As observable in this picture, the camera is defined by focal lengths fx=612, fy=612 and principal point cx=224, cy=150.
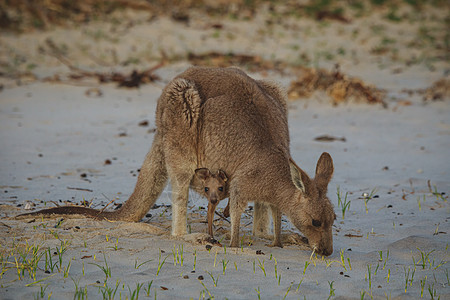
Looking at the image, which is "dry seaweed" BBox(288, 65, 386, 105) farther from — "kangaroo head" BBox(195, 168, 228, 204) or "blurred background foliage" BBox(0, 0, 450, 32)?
"kangaroo head" BBox(195, 168, 228, 204)

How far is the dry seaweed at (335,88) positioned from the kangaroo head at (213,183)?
6084 millimetres

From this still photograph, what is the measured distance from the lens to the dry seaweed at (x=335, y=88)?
1040cm

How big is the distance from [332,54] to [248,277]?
10.6m

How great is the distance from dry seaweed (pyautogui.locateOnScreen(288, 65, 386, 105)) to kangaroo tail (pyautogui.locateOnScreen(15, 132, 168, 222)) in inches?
234

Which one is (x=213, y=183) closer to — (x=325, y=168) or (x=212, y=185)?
(x=212, y=185)

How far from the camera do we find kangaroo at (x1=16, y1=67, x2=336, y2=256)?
430cm

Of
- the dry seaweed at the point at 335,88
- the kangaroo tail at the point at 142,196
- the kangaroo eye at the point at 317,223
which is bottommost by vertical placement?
the kangaroo eye at the point at 317,223

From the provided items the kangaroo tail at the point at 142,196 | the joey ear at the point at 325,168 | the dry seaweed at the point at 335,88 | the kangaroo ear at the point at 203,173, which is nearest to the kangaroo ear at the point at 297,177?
the joey ear at the point at 325,168

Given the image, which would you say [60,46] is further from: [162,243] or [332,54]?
[162,243]

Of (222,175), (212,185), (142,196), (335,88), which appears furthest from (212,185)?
(335,88)

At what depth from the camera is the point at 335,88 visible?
10.4 metres

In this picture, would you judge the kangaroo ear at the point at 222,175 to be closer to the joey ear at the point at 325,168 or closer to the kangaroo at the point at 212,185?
the kangaroo at the point at 212,185

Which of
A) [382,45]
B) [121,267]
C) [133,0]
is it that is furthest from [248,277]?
[133,0]

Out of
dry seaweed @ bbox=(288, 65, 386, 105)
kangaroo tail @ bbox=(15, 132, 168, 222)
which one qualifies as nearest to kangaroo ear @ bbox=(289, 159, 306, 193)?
kangaroo tail @ bbox=(15, 132, 168, 222)
